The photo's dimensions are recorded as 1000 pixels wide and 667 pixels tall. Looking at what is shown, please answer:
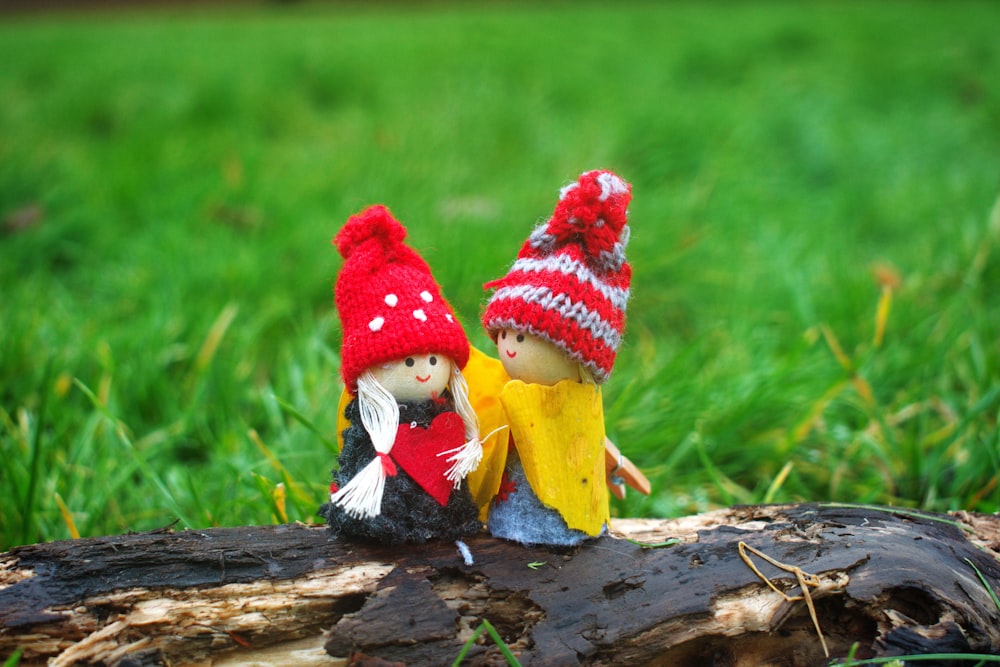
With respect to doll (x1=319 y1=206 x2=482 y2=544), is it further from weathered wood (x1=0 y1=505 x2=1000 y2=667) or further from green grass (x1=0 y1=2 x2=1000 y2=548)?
green grass (x1=0 y1=2 x2=1000 y2=548)

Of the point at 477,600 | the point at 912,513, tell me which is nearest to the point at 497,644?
the point at 477,600

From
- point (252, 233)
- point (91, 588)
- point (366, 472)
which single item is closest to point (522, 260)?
point (366, 472)

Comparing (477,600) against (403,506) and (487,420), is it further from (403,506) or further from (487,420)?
(487,420)

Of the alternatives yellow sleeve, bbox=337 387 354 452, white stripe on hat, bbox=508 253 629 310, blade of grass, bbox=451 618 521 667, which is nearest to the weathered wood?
blade of grass, bbox=451 618 521 667

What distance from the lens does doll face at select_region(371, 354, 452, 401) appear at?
118cm

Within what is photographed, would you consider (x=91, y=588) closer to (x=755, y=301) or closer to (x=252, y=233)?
(x=252, y=233)

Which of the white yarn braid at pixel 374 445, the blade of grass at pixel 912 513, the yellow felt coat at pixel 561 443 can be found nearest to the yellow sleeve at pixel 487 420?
the yellow felt coat at pixel 561 443

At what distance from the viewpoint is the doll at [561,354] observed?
3.80ft

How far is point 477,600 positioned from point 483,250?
1.47 m

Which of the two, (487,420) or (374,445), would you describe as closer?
(374,445)

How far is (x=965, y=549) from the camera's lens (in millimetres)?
1283

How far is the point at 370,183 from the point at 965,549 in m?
2.27

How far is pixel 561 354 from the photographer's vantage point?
3.88 feet

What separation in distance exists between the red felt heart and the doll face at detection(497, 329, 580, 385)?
5.6 inches
